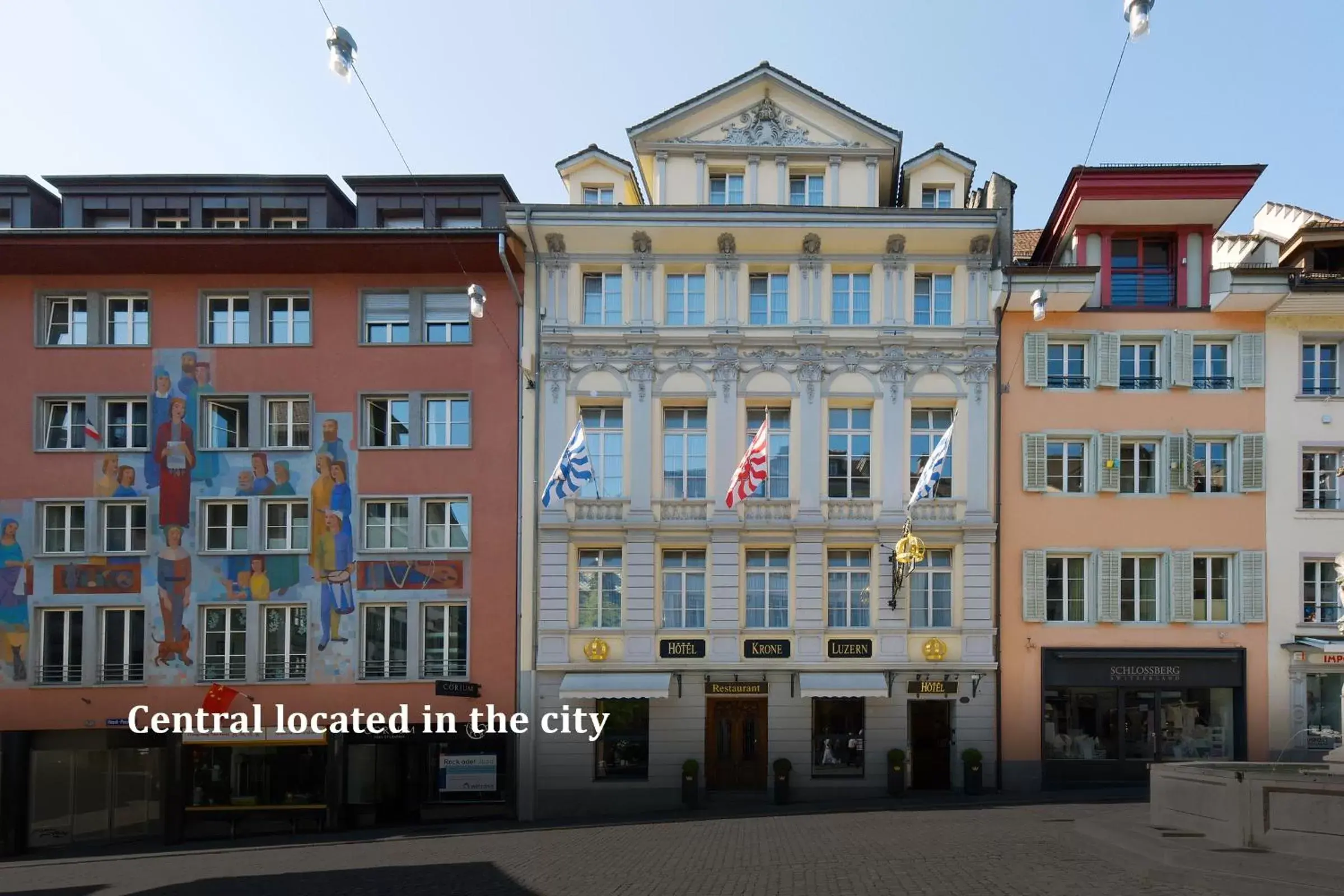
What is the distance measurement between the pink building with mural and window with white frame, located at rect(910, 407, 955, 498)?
10.0 m

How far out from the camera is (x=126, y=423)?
91.9 ft

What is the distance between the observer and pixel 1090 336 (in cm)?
2781

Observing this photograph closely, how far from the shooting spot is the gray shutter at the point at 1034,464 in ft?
90.0

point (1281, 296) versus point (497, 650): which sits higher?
point (1281, 296)

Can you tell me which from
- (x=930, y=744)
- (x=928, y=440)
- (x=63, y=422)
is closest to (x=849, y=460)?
(x=928, y=440)

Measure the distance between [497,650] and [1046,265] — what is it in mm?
16646

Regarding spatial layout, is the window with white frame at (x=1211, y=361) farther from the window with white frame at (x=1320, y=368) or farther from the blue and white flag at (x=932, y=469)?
the blue and white flag at (x=932, y=469)

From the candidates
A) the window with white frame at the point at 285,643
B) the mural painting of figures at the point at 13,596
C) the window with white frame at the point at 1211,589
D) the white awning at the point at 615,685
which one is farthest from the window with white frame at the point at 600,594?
the window with white frame at the point at 1211,589

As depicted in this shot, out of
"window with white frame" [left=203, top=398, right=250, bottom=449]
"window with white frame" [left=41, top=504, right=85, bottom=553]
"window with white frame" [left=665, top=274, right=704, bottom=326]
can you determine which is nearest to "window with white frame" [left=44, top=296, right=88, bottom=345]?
"window with white frame" [left=203, top=398, right=250, bottom=449]

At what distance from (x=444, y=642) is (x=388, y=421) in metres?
5.75

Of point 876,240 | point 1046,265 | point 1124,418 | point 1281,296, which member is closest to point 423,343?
point 876,240

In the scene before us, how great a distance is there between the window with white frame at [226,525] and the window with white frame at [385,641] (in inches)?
144

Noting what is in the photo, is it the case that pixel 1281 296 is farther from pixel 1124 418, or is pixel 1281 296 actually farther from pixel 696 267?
pixel 696 267

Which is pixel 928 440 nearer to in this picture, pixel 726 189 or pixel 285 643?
pixel 726 189
